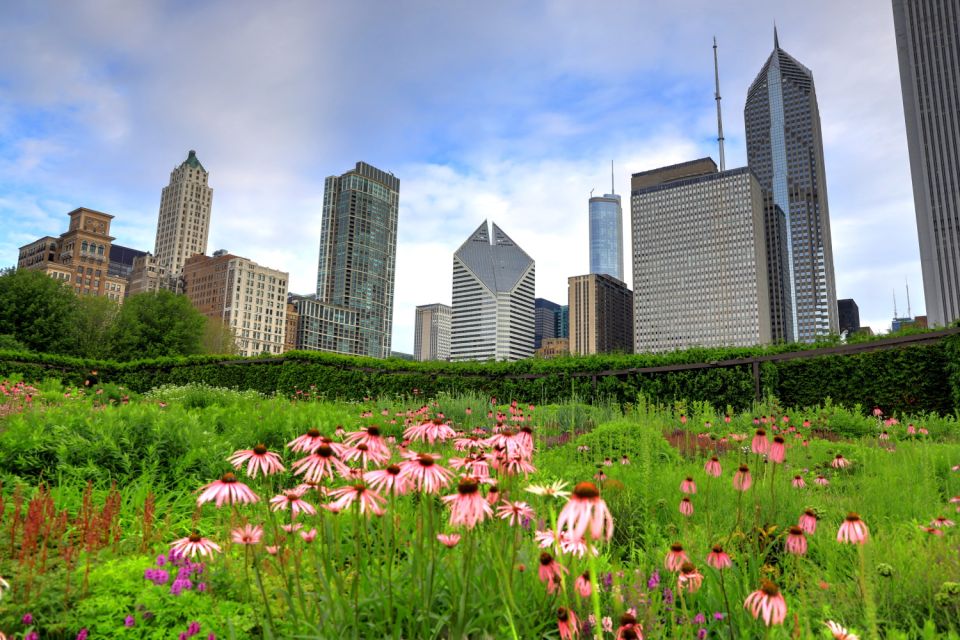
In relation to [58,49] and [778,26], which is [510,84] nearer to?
[58,49]

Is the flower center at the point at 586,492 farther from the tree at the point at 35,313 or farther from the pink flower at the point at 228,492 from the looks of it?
the tree at the point at 35,313

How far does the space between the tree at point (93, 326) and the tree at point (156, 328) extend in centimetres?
100

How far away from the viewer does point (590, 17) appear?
549 inches

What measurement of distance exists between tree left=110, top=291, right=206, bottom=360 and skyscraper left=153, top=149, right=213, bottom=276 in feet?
411

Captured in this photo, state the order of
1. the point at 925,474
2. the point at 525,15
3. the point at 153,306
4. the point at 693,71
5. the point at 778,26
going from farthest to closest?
the point at 778,26 < the point at 693,71 < the point at 153,306 < the point at 525,15 < the point at 925,474

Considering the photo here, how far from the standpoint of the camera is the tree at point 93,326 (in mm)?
30062

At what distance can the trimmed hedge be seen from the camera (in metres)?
8.38

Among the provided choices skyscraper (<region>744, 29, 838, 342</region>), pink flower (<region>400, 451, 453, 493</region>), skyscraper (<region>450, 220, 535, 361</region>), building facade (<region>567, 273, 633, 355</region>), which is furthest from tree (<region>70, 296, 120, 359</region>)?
skyscraper (<region>744, 29, 838, 342</region>)

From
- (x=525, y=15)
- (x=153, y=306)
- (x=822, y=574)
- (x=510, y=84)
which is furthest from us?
(x=153, y=306)

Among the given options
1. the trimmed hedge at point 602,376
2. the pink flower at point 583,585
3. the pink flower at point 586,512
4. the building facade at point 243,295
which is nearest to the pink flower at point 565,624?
the pink flower at point 583,585

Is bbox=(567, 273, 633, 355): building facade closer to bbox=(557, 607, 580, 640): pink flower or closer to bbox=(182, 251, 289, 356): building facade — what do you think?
bbox=(182, 251, 289, 356): building facade

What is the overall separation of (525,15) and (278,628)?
13.7m

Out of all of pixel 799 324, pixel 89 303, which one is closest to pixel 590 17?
pixel 89 303

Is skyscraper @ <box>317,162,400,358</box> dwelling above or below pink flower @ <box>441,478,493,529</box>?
above
